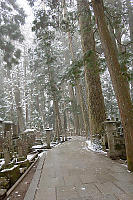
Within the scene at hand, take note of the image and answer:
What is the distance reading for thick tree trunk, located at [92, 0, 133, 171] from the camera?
4.65m

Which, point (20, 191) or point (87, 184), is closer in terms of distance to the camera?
point (87, 184)

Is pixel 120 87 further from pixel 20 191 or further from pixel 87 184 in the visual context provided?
pixel 20 191

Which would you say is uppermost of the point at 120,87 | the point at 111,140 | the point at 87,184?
the point at 120,87

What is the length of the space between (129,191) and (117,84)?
8.14 feet

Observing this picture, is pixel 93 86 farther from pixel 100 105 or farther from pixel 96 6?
pixel 96 6

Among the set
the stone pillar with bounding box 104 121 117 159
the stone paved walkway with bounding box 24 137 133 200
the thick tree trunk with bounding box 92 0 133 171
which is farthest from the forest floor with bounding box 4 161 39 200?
the stone pillar with bounding box 104 121 117 159

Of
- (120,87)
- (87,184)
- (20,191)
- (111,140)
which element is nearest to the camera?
(87,184)

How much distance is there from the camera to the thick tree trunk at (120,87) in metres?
4.65

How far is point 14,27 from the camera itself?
12.0 meters

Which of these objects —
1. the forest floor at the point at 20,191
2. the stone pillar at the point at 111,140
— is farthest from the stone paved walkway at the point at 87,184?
the stone pillar at the point at 111,140

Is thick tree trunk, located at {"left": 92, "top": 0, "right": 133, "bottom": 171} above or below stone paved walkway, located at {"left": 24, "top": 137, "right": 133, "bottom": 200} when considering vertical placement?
above

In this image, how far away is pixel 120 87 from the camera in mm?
4812

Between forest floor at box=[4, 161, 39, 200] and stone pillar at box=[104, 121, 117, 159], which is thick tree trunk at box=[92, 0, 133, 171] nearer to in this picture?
stone pillar at box=[104, 121, 117, 159]

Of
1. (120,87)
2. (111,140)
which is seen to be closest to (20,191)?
(120,87)
